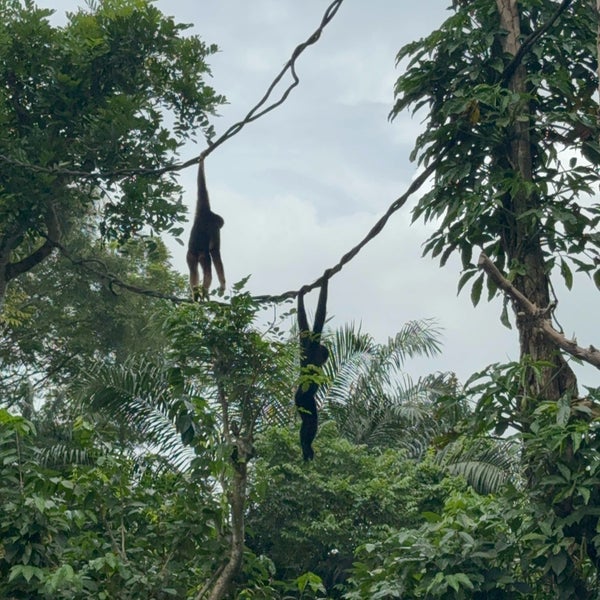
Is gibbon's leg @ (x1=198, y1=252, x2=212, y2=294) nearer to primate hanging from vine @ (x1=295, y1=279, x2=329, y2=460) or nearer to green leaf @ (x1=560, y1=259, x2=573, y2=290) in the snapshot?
primate hanging from vine @ (x1=295, y1=279, x2=329, y2=460)

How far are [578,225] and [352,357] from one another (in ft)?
27.9

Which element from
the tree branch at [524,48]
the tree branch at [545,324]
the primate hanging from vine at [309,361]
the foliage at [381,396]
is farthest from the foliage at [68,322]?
the tree branch at [545,324]

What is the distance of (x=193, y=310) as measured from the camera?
7.04m

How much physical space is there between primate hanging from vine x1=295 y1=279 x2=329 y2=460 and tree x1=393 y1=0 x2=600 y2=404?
0.92m

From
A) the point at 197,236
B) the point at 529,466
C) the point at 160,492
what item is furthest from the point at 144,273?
the point at 529,466

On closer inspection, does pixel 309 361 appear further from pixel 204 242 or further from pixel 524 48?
pixel 204 242

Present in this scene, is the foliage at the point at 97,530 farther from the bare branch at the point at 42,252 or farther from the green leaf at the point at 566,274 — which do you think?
the bare branch at the point at 42,252

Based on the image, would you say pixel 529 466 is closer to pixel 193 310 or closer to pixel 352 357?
pixel 193 310

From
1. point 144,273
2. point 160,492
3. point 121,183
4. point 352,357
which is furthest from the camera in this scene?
point 144,273

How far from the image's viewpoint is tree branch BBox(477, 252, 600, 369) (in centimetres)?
541

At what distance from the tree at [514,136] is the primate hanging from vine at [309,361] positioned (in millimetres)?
915

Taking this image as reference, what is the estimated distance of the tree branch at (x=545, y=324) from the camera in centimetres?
541

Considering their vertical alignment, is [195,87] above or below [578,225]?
above

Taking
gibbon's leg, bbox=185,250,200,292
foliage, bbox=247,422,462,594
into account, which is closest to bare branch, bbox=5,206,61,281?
gibbon's leg, bbox=185,250,200,292
